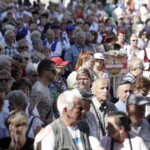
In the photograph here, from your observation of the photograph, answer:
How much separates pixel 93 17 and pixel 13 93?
17.3 m

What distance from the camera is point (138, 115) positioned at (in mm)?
8227

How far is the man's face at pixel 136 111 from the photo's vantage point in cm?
818

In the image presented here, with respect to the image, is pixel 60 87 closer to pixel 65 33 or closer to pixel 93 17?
pixel 65 33

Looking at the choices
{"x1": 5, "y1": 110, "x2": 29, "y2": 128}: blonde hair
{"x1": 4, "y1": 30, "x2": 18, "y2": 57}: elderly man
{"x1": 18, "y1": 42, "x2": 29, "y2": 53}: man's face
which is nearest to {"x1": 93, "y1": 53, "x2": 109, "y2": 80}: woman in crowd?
{"x1": 18, "y1": 42, "x2": 29, "y2": 53}: man's face

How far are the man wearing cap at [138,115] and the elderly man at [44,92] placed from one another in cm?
156

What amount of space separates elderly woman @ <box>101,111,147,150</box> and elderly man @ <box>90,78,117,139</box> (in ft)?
4.37

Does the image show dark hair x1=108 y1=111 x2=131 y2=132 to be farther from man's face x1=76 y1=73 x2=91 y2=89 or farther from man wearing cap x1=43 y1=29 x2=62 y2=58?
man wearing cap x1=43 y1=29 x2=62 y2=58

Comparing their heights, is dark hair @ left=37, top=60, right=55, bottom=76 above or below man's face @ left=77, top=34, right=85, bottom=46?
above

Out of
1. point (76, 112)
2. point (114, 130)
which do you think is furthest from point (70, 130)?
point (114, 130)

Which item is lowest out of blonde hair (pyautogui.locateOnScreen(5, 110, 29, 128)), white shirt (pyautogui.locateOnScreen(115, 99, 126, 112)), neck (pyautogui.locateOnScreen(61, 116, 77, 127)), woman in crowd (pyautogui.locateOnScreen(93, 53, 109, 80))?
white shirt (pyautogui.locateOnScreen(115, 99, 126, 112))

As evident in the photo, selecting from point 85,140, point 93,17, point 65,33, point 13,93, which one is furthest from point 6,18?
point 85,140

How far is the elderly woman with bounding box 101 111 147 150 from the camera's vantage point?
7.31 m

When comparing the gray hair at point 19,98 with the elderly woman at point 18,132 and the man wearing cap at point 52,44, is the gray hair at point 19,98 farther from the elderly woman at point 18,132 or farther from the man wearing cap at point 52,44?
the man wearing cap at point 52,44

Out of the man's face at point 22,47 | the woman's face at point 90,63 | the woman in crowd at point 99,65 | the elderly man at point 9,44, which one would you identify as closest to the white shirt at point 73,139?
the woman's face at point 90,63
